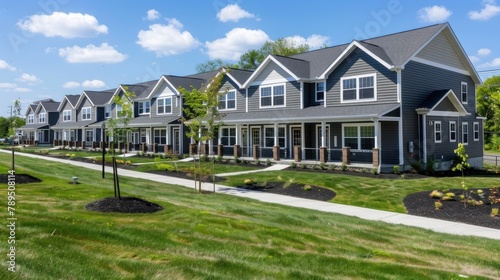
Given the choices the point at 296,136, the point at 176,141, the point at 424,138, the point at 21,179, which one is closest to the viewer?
the point at 21,179

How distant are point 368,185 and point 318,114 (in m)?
8.02

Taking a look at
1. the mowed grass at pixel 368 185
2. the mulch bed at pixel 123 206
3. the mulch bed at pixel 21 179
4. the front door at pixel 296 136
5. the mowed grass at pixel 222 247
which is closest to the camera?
the mowed grass at pixel 222 247

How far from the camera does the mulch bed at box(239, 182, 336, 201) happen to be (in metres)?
16.3

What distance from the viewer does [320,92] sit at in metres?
28.2

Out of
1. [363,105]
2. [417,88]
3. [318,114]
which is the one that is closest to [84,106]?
[318,114]

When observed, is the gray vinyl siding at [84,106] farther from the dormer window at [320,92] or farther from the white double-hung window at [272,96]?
the dormer window at [320,92]

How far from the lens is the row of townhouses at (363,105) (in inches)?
931

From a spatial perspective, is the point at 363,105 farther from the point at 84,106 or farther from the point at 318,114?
the point at 84,106

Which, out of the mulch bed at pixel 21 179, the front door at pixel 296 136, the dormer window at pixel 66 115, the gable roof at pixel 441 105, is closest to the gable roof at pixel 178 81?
the front door at pixel 296 136

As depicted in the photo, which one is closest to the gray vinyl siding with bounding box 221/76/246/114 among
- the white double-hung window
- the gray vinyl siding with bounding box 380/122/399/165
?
the white double-hung window

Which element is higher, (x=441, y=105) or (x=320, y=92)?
(x=320, y=92)

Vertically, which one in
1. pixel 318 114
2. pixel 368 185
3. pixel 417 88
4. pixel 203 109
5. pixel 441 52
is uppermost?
pixel 441 52

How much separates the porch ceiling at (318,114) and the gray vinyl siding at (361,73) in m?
0.64

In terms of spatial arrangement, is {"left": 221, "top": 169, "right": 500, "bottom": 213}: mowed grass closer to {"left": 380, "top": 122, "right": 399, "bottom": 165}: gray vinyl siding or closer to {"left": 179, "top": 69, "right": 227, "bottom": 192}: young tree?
{"left": 179, "top": 69, "right": 227, "bottom": 192}: young tree
